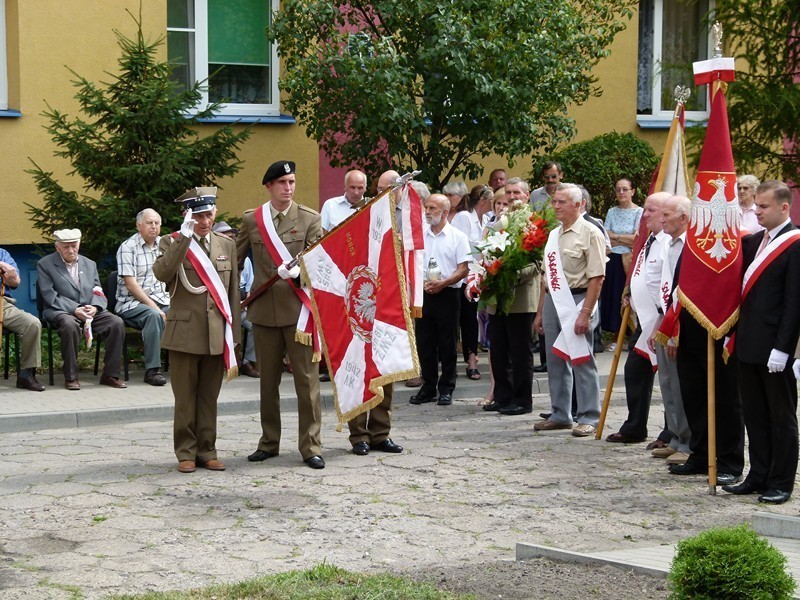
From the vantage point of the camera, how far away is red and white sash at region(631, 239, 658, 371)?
1012 centimetres

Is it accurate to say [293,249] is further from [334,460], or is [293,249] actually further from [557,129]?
[557,129]

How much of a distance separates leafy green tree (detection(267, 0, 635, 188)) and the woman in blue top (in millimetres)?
1392

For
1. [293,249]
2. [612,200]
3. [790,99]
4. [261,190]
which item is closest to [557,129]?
[612,200]

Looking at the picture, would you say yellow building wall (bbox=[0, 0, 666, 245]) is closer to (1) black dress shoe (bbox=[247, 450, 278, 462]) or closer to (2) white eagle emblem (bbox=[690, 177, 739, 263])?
(1) black dress shoe (bbox=[247, 450, 278, 462])

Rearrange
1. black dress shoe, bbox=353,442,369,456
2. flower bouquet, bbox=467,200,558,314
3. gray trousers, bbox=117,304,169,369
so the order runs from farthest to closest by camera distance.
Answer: gray trousers, bbox=117,304,169,369 < flower bouquet, bbox=467,200,558,314 < black dress shoe, bbox=353,442,369,456

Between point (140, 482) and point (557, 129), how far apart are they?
8780 mm

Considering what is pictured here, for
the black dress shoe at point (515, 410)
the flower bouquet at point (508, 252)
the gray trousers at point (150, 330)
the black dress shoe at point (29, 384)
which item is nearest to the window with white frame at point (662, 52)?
the flower bouquet at point (508, 252)

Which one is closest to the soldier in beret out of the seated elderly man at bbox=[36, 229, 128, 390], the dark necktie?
the dark necktie

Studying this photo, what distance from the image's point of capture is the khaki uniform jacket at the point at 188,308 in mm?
9297

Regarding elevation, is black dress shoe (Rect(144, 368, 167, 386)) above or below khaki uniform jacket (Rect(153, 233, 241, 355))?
below

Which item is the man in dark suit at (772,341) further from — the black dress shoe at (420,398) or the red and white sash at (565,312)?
the black dress shoe at (420,398)

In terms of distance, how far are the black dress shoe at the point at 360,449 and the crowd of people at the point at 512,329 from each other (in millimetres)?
10

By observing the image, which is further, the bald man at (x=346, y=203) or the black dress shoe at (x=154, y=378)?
the black dress shoe at (x=154, y=378)

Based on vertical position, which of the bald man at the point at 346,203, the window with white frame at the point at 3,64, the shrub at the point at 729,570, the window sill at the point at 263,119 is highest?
the window with white frame at the point at 3,64
